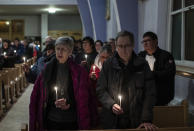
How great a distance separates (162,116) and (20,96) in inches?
248

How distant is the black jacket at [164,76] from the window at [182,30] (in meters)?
0.59

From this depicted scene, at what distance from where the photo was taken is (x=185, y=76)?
138 inches

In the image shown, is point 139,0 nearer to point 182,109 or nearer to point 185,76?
point 185,76

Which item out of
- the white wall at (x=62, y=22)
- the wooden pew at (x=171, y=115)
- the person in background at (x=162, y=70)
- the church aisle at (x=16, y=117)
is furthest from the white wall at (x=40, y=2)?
the wooden pew at (x=171, y=115)

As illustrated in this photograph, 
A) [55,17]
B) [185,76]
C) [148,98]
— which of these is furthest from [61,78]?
[55,17]

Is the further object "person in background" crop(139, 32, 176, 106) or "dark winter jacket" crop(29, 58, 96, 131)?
"person in background" crop(139, 32, 176, 106)

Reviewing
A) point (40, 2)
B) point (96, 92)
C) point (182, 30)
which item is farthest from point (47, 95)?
point (40, 2)

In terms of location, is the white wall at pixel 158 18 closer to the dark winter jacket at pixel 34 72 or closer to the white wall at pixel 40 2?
the dark winter jacket at pixel 34 72

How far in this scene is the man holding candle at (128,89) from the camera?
7.32 feet

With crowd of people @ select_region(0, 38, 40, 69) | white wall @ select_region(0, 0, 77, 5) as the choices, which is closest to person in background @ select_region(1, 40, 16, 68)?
crowd of people @ select_region(0, 38, 40, 69)

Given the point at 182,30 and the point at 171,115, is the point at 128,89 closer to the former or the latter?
the point at 171,115

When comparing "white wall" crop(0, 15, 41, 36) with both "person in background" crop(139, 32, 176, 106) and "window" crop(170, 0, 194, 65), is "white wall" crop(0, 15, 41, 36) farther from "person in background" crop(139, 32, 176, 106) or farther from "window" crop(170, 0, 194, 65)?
"person in background" crop(139, 32, 176, 106)

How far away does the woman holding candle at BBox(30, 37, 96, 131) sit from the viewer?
245cm

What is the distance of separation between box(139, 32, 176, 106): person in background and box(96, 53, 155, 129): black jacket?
35.6 inches
